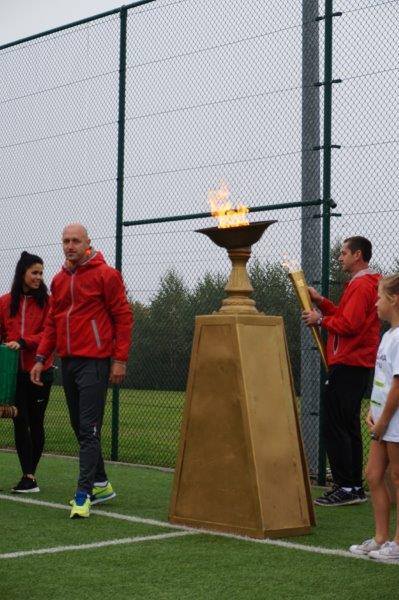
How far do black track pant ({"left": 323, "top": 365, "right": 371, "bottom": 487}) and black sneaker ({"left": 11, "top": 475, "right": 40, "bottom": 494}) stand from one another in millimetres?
2199

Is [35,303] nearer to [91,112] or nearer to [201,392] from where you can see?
[201,392]

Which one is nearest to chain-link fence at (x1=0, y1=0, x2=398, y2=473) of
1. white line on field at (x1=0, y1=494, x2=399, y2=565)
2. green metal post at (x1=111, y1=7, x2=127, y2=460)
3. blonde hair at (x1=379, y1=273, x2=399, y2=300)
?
green metal post at (x1=111, y1=7, x2=127, y2=460)

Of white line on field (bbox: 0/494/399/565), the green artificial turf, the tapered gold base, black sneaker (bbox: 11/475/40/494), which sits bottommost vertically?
the green artificial turf

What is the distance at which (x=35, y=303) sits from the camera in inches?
336

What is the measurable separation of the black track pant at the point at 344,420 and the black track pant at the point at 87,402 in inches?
65.5

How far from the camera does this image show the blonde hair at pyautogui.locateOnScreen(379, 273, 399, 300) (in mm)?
5797

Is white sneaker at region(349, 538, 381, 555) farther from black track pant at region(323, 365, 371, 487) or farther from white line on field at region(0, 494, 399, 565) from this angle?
black track pant at region(323, 365, 371, 487)

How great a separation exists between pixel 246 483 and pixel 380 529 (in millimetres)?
856

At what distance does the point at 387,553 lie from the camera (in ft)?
18.9

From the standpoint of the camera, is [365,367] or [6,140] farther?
[6,140]

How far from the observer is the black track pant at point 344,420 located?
8.02m

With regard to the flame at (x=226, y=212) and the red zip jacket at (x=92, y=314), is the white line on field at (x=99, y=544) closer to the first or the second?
the red zip jacket at (x=92, y=314)

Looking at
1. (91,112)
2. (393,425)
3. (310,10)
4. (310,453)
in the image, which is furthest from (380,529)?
(91,112)

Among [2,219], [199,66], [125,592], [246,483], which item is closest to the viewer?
[125,592]
